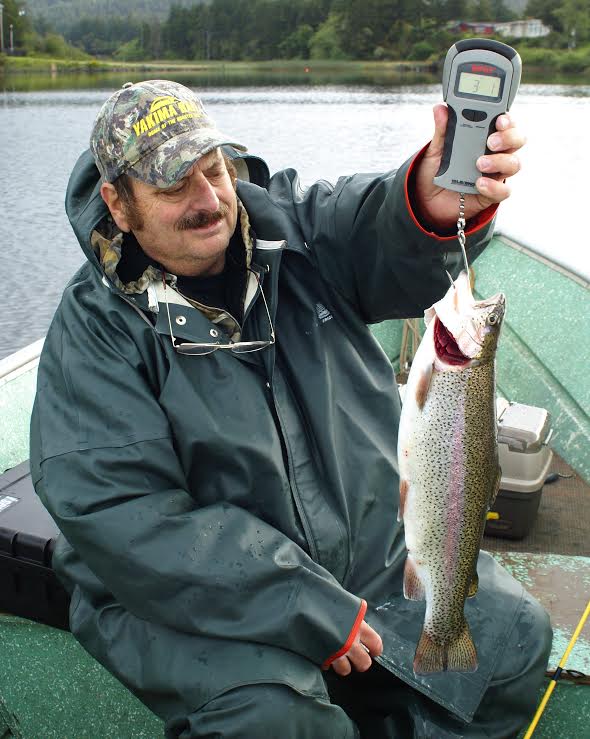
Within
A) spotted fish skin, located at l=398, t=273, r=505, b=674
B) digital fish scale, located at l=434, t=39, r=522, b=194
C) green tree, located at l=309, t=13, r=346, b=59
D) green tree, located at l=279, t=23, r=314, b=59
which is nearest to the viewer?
digital fish scale, located at l=434, t=39, r=522, b=194

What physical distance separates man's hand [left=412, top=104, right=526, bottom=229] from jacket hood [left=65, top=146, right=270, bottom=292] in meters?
0.69

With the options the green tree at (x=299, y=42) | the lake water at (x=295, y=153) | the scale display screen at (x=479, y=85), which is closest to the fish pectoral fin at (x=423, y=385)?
the scale display screen at (x=479, y=85)

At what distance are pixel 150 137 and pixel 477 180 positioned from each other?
38.1 inches

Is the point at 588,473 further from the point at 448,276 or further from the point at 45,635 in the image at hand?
the point at 45,635

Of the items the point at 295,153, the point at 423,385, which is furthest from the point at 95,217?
the point at 295,153

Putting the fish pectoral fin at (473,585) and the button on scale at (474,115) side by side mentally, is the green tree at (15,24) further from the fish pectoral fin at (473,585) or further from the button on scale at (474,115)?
the fish pectoral fin at (473,585)

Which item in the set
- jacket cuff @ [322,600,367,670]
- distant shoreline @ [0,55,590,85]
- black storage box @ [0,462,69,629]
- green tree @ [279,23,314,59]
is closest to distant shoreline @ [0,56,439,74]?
distant shoreline @ [0,55,590,85]

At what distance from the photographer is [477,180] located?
6.51ft

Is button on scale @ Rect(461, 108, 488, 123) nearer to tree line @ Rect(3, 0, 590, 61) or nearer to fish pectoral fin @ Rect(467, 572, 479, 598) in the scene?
fish pectoral fin @ Rect(467, 572, 479, 598)

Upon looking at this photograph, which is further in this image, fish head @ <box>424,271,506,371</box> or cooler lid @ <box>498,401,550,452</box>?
cooler lid @ <box>498,401,550,452</box>

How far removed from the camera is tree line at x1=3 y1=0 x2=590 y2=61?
46.1 m

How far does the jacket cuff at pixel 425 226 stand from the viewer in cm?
220

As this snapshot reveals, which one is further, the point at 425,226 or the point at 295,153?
the point at 295,153

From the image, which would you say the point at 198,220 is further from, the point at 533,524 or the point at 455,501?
the point at 533,524
